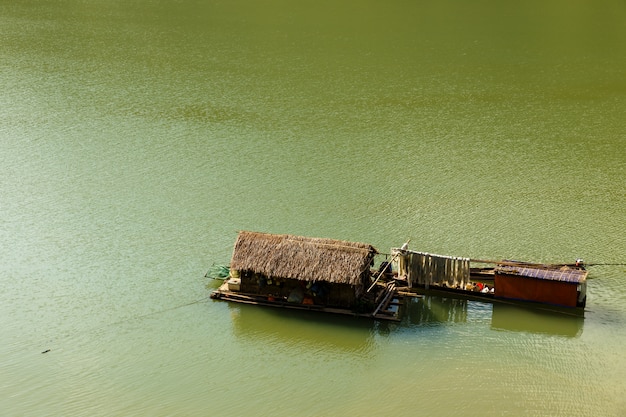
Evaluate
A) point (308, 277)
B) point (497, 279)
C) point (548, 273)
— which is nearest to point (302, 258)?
point (308, 277)

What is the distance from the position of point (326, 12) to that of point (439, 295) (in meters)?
29.4

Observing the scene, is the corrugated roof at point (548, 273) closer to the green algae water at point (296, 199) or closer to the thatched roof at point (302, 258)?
the green algae water at point (296, 199)

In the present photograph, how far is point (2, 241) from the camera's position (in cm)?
2105

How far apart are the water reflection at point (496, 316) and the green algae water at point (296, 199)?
45 millimetres

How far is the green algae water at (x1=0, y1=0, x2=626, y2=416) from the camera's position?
639 inches

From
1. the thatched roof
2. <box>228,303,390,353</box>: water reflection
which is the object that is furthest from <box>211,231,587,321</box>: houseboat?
<box>228,303,390,353</box>: water reflection

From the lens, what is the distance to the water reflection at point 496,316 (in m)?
17.7

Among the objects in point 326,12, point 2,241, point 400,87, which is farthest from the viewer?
point 326,12

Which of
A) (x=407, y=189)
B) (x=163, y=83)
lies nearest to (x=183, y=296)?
(x=407, y=189)

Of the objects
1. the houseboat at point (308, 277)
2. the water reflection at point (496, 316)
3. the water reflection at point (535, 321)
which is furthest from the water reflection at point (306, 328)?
the water reflection at point (535, 321)

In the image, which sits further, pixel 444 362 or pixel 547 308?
pixel 547 308

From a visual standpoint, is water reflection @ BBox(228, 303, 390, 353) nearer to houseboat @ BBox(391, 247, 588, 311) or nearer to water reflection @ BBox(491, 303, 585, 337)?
houseboat @ BBox(391, 247, 588, 311)

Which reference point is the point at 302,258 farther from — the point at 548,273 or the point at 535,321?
the point at 548,273

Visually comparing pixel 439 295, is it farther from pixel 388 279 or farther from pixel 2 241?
pixel 2 241
